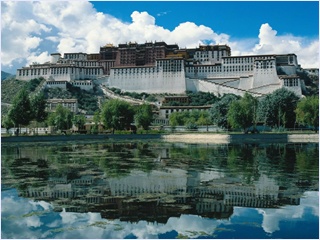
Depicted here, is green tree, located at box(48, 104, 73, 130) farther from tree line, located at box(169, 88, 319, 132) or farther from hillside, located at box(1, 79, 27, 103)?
hillside, located at box(1, 79, 27, 103)

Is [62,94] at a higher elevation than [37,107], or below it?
higher

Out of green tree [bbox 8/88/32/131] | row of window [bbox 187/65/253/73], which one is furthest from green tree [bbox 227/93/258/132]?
row of window [bbox 187/65/253/73]

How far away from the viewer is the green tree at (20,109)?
4391cm

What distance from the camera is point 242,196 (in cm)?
1177

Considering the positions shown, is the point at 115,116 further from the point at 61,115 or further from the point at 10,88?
the point at 10,88

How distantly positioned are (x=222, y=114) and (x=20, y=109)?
25884 mm

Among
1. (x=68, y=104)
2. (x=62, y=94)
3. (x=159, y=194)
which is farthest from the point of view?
(x=62, y=94)

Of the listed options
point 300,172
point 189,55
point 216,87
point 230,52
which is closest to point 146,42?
point 189,55

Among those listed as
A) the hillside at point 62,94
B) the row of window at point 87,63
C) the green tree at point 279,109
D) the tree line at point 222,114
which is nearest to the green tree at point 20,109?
the tree line at point 222,114

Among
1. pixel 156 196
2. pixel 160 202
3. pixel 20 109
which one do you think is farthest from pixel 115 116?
pixel 160 202

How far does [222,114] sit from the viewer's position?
179 ft

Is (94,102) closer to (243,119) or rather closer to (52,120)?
(52,120)

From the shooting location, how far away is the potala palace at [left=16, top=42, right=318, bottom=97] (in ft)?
281

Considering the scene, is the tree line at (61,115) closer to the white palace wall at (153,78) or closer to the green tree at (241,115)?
the green tree at (241,115)
